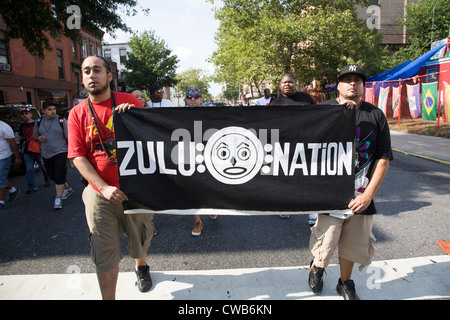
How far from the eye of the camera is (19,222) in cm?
447

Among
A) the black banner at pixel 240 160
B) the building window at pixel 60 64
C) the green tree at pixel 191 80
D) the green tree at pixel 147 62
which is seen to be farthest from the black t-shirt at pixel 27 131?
the green tree at pixel 191 80

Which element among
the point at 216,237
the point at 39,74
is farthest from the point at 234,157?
the point at 39,74

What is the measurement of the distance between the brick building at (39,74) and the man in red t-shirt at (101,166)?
9908 millimetres

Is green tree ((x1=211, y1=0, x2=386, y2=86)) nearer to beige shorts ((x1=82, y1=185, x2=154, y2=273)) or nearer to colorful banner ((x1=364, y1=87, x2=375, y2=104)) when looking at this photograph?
colorful banner ((x1=364, y1=87, x2=375, y2=104))

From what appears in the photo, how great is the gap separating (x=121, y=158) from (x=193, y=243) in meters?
1.69

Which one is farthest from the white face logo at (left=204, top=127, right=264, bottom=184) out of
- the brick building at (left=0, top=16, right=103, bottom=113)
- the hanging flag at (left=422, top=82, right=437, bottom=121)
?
the hanging flag at (left=422, top=82, right=437, bottom=121)

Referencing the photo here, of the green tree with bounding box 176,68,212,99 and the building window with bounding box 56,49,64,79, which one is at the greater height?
the green tree with bounding box 176,68,212,99

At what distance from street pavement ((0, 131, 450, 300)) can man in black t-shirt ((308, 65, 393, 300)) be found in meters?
0.26

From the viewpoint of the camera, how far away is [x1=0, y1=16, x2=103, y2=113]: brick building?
683 inches

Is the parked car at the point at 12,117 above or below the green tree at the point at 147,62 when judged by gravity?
below

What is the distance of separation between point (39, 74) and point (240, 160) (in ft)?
79.2

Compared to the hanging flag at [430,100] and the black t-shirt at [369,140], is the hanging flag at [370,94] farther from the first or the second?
the black t-shirt at [369,140]

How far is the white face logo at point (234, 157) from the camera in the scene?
8.47 ft

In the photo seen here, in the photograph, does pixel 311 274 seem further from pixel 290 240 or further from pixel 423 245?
pixel 423 245
